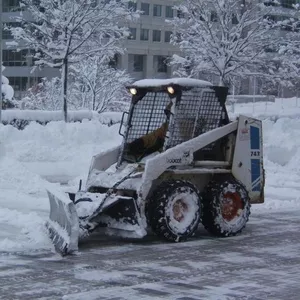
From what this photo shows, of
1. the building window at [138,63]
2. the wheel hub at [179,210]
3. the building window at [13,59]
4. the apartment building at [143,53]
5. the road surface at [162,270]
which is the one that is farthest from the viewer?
the building window at [138,63]

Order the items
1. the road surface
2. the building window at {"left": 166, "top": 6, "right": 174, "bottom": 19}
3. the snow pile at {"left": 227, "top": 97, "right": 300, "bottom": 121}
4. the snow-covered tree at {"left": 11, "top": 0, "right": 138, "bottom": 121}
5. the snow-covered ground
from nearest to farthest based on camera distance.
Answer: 1. the road surface
2. the snow-covered ground
3. the snow-covered tree at {"left": 11, "top": 0, "right": 138, "bottom": 121}
4. the snow pile at {"left": 227, "top": 97, "right": 300, "bottom": 121}
5. the building window at {"left": 166, "top": 6, "right": 174, "bottom": 19}

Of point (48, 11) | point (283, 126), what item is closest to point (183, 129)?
point (283, 126)

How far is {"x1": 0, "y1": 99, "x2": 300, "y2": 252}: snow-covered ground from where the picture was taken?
12.4 metres

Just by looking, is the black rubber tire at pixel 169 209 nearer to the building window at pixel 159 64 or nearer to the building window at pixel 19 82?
the building window at pixel 19 82

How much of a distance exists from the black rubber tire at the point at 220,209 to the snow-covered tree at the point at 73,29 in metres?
18.5

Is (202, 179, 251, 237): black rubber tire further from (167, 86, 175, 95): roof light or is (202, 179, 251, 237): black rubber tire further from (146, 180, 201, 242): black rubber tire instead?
(167, 86, 175, 95): roof light

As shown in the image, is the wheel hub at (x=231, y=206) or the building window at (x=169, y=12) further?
the building window at (x=169, y=12)

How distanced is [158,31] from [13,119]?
2119 inches

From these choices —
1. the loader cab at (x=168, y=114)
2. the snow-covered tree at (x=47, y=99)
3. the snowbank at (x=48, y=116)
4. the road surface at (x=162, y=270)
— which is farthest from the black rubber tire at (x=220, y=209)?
the snow-covered tree at (x=47, y=99)

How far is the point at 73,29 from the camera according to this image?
30.6 meters

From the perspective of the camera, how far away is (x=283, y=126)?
28125mm

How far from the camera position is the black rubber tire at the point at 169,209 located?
1101cm

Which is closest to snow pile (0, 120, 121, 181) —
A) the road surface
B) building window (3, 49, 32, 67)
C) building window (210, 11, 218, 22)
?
the road surface

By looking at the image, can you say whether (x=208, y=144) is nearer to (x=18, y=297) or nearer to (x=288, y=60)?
(x=18, y=297)
